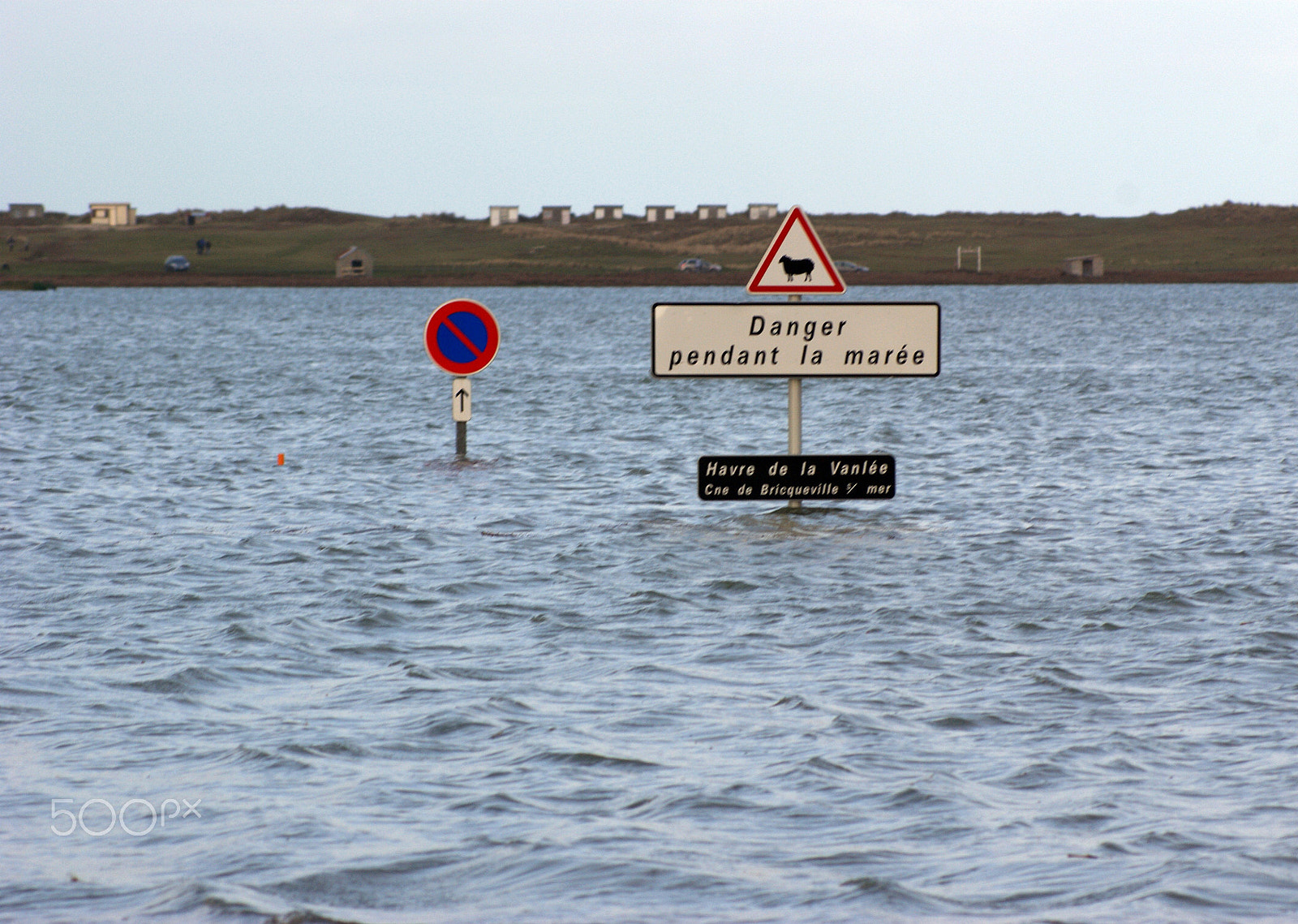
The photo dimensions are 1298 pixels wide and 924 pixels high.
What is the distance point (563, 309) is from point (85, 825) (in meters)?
115

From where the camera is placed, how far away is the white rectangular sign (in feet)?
44.0

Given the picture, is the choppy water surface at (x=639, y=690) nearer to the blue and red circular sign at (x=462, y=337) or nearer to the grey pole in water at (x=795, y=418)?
the grey pole in water at (x=795, y=418)

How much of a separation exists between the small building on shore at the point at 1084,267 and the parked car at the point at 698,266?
40.4 metres

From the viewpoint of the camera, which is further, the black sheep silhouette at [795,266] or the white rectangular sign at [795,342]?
the white rectangular sign at [795,342]

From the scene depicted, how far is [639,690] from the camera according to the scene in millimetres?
7742

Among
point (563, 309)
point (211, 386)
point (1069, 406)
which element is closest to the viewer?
point (1069, 406)

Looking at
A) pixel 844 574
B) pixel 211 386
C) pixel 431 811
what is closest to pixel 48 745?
pixel 431 811

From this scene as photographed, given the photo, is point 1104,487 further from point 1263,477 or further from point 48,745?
point 48,745

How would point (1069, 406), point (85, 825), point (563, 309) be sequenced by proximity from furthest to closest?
point (563, 309) < point (1069, 406) < point (85, 825)

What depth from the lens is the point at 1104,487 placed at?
16.7 meters

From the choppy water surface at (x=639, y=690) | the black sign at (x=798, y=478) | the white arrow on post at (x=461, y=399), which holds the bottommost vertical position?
the choppy water surface at (x=639, y=690)

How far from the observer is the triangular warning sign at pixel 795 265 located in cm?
1308

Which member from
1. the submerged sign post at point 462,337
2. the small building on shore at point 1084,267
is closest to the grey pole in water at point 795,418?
the submerged sign post at point 462,337

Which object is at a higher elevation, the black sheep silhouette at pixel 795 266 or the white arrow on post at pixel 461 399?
the black sheep silhouette at pixel 795 266
